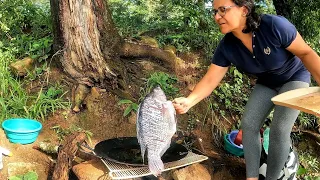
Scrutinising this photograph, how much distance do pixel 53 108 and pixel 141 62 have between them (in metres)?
1.57

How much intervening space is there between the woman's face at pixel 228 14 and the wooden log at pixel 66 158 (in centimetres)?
187

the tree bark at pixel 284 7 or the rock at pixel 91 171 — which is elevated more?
the tree bark at pixel 284 7

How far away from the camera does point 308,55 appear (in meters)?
2.75

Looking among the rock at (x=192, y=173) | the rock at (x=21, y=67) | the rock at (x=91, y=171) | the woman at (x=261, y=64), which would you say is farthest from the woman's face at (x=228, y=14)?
the rock at (x=21, y=67)

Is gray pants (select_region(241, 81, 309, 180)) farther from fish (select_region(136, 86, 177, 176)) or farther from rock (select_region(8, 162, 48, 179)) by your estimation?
rock (select_region(8, 162, 48, 179))

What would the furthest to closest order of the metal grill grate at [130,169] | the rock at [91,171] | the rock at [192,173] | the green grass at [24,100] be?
the green grass at [24,100]
the rock at [192,173]
the rock at [91,171]
the metal grill grate at [130,169]

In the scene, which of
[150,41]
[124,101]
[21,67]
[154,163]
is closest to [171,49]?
[150,41]

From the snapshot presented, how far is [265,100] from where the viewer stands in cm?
326

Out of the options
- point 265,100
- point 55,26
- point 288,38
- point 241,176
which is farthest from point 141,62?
point 288,38

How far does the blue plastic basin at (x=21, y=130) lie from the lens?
3.96 meters

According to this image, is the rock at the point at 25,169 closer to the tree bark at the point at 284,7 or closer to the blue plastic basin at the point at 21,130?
the blue plastic basin at the point at 21,130

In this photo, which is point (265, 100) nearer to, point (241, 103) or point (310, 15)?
point (241, 103)

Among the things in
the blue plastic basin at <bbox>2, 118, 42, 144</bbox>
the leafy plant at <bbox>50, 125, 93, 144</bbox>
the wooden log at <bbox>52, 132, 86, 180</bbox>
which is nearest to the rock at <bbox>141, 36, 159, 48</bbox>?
the leafy plant at <bbox>50, 125, 93, 144</bbox>

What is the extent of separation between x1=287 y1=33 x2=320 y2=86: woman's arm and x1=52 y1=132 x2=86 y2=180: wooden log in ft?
7.25
